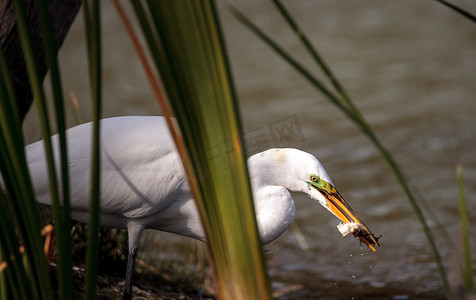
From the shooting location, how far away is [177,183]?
2258 millimetres

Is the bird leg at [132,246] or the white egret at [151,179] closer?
the white egret at [151,179]

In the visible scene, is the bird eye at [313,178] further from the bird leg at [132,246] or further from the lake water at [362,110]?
the bird leg at [132,246]

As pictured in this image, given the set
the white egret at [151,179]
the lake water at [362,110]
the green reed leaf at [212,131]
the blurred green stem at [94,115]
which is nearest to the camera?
the green reed leaf at [212,131]

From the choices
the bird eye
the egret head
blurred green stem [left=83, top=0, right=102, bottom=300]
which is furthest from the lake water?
blurred green stem [left=83, top=0, right=102, bottom=300]

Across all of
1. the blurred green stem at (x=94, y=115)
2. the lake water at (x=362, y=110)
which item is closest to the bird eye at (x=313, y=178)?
the lake water at (x=362, y=110)

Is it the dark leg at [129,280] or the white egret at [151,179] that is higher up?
the white egret at [151,179]

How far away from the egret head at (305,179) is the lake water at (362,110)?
0.12 metres

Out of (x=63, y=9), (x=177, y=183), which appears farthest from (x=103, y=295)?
(x=63, y=9)

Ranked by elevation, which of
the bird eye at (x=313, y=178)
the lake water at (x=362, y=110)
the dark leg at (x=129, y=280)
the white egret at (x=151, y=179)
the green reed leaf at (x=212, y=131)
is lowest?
the green reed leaf at (x=212, y=131)

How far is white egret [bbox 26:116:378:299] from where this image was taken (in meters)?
2.24

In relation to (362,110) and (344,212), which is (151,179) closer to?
(344,212)

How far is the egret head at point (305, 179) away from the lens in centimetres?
215

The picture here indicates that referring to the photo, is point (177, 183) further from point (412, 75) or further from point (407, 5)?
point (407, 5)

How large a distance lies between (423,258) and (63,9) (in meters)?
2.52
